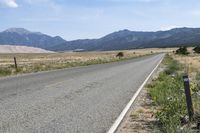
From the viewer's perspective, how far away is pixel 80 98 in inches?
522

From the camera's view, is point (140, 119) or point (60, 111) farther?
point (60, 111)

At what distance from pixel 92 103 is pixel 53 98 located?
1.64 meters

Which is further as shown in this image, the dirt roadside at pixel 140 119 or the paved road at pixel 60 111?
the dirt roadside at pixel 140 119

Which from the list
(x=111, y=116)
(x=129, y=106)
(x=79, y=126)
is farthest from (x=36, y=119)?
(x=129, y=106)

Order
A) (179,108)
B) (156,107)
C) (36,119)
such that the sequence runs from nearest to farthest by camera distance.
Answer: (36,119) → (179,108) → (156,107)

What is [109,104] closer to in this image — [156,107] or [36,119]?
[156,107]

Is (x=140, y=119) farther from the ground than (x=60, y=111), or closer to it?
closer to it

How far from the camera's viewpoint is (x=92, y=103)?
39.7ft

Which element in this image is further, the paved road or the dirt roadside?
the dirt roadside

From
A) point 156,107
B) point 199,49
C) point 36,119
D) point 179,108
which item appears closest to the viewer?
point 36,119

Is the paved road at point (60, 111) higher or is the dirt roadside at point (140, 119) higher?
the paved road at point (60, 111)

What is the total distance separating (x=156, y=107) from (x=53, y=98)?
3.42 meters

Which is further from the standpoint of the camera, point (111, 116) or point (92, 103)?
point (92, 103)

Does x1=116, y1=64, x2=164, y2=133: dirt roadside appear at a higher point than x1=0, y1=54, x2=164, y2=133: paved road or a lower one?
lower
